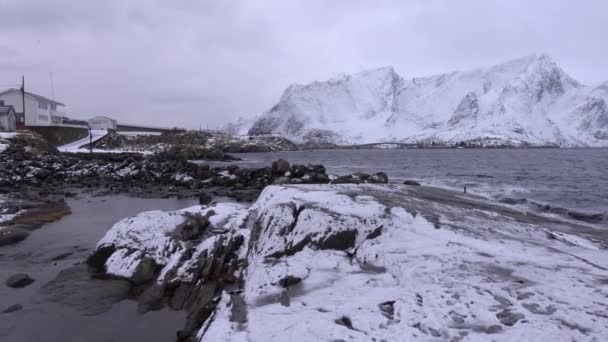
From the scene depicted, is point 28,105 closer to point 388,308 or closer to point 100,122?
point 100,122

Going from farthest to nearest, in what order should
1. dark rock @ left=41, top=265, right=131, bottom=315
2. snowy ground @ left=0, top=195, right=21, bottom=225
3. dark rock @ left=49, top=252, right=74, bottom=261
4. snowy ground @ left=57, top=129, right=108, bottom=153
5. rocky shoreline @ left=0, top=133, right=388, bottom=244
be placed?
1. snowy ground @ left=57, top=129, right=108, bottom=153
2. rocky shoreline @ left=0, top=133, right=388, bottom=244
3. snowy ground @ left=0, top=195, right=21, bottom=225
4. dark rock @ left=49, top=252, right=74, bottom=261
5. dark rock @ left=41, top=265, right=131, bottom=315

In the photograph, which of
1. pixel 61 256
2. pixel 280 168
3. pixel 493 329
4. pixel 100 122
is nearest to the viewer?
pixel 493 329

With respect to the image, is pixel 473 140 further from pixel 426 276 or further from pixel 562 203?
pixel 426 276

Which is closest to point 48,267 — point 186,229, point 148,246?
point 148,246

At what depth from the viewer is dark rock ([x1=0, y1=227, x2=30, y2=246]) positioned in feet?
38.2

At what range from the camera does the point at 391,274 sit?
21.5 feet

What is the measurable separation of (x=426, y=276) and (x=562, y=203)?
57.0 feet

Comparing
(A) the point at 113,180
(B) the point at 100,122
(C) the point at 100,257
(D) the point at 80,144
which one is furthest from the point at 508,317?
(B) the point at 100,122

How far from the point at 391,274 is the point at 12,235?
491 inches

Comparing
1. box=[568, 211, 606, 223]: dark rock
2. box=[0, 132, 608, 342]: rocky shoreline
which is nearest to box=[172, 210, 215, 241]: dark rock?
box=[0, 132, 608, 342]: rocky shoreline

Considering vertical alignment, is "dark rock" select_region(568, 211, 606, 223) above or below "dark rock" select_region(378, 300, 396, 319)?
below

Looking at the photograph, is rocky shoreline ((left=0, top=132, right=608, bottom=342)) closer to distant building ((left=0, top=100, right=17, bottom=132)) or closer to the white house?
distant building ((left=0, top=100, right=17, bottom=132))

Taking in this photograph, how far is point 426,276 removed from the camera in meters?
6.25

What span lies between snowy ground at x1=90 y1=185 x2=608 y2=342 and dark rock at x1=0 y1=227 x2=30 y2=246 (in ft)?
14.7
